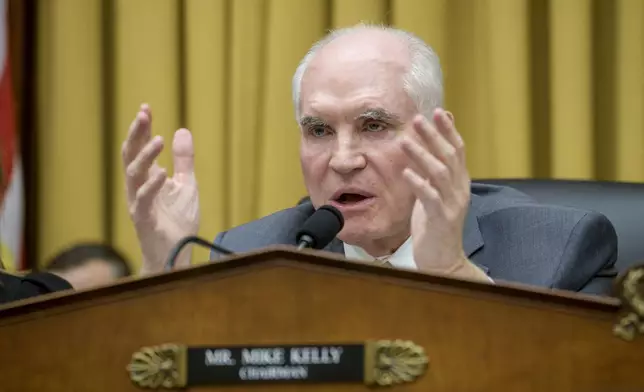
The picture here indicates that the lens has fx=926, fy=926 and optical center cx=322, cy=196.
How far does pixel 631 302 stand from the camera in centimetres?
71

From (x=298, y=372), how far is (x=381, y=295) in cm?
9

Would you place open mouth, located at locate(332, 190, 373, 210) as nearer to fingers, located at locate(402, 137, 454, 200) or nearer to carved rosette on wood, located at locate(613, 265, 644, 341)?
fingers, located at locate(402, 137, 454, 200)

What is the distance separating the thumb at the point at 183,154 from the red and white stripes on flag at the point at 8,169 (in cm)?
96

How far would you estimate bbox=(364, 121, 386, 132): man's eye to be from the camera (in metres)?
1.57

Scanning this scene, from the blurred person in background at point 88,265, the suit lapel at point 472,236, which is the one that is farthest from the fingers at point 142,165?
the blurred person in background at point 88,265

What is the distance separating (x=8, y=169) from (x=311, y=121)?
3.45ft

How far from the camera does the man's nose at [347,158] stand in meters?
1.53

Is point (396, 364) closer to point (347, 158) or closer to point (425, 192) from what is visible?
point (425, 192)

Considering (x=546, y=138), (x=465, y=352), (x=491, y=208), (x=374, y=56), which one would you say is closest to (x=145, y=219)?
(x=374, y=56)

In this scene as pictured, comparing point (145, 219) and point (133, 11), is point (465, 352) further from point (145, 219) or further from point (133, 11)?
point (133, 11)

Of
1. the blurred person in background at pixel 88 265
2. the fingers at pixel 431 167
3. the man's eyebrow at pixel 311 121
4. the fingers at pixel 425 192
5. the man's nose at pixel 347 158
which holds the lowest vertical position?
the blurred person in background at pixel 88 265

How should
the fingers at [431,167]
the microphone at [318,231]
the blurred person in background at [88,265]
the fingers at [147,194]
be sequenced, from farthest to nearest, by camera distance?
the blurred person in background at [88,265]
the fingers at [147,194]
the fingers at [431,167]
the microphone at [318,231]

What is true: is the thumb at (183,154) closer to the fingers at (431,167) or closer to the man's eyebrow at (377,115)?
the man's eyebrow at (377,115)

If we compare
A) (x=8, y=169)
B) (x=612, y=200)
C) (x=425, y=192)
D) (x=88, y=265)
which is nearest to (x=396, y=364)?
(x=425, y=192)
